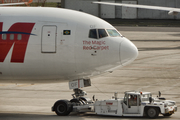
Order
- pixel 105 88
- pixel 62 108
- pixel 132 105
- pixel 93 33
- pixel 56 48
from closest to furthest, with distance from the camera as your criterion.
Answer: pixel 132 105 → pixel 56 48 → pixel 93 33 → pixel 62 108 → pixel 105 88

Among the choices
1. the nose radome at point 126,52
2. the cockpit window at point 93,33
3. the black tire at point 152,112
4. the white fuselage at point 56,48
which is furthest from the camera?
the cockpit window at point 93,33

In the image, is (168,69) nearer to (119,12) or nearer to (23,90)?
(23,90)

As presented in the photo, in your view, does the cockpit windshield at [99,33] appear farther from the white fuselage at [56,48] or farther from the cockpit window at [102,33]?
the white fuselage at [56,48]

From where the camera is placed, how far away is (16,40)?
19.9m

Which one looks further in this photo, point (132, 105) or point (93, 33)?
point (93, 33)

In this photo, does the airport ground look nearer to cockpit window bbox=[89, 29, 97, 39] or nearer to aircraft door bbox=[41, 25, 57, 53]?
cockpit window bbox=[89, 29, 97, 39]

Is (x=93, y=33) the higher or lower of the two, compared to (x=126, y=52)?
higher

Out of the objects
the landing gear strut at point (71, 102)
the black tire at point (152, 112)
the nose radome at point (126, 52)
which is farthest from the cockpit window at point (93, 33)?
the black tire at point (152, 112)

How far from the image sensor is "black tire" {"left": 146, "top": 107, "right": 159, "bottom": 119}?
Result: 18.8m

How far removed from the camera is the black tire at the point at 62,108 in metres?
19.8

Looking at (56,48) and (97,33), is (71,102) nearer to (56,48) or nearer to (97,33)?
(56,48)

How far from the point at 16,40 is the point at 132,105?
7.18 metres

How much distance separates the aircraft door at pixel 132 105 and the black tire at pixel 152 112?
0.57 metres

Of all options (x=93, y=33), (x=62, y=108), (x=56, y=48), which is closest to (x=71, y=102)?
(x=62, y=108)
